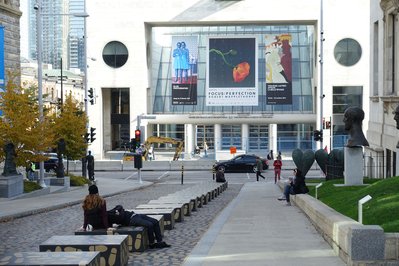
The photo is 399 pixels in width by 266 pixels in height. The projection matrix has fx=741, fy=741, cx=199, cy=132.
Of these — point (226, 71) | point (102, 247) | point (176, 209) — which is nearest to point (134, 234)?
point (102, 247)

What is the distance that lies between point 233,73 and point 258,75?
765 centimetres

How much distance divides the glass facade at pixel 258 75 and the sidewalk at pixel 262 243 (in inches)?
2396

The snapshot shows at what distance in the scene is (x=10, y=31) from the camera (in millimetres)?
47531

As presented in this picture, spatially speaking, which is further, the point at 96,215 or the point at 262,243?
the point at 262,243

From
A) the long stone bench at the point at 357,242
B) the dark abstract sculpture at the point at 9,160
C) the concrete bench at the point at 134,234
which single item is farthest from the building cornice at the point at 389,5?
the concrete bench at the point at 134,234

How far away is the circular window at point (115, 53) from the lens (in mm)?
78875

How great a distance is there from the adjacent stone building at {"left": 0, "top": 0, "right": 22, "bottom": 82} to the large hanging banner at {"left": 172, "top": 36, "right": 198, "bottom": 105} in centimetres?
2844

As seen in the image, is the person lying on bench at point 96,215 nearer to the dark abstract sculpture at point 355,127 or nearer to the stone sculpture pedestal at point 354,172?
the stone sculpture pedestal at point 354,172

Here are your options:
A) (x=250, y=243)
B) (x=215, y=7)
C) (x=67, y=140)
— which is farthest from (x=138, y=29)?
(x=250, y=243)

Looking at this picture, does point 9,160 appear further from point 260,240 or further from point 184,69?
point 184,69

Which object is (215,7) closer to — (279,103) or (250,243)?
(279,103)

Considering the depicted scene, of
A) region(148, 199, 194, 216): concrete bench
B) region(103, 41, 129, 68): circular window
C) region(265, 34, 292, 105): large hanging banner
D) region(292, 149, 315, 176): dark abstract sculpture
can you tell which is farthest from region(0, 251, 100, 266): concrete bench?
region(103, 41, 129, 68): circular window

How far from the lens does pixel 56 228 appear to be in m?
18.8

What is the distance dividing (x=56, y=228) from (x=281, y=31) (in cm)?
6855
